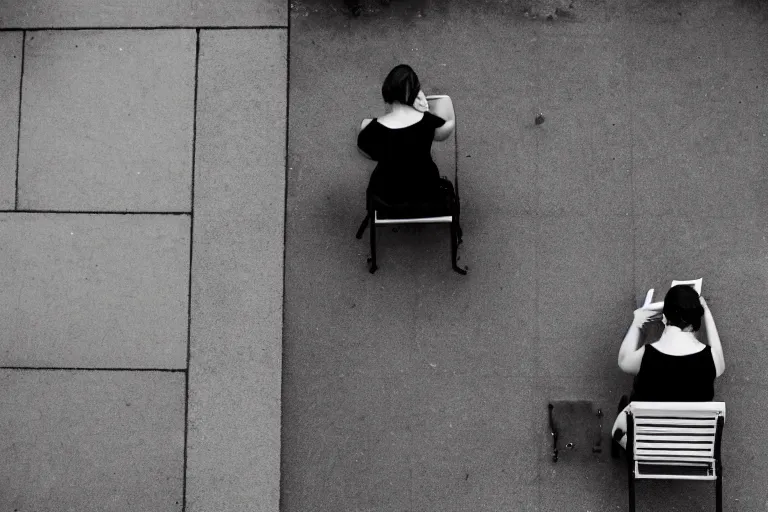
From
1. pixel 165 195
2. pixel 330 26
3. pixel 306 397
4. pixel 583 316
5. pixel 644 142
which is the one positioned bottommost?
pixel 306 397

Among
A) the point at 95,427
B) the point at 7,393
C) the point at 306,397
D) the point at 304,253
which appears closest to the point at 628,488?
the point at 306,397

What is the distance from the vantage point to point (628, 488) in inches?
201

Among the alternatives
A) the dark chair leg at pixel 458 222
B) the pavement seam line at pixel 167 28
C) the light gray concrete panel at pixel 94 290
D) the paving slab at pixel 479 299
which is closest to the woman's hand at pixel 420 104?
the dark chair leg at pixel 458 222

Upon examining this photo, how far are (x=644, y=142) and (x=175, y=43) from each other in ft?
10.4

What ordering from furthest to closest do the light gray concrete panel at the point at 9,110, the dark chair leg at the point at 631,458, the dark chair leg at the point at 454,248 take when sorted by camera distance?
the light gray concrete panel at the point at 9,110 < the dark chair leg at the point at 454,248 < the dark chair leg at the point at 631,458

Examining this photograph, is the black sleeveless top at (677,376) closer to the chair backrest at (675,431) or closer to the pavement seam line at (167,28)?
the chair backrest at (675,431)

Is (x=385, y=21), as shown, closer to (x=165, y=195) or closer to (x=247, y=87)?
(x=247, y=87)

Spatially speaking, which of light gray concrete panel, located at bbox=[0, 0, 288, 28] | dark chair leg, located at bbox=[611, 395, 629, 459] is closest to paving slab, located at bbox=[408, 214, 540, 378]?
dark chair leg, located at bbox=[611, 395, 629, 459]

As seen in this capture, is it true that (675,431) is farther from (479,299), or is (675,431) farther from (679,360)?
(479,299)

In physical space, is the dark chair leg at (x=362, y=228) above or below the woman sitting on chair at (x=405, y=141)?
below

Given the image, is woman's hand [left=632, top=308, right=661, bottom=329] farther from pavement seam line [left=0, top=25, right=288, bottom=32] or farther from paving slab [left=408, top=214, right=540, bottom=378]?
pavement seam line [left=0, top=25, right=288, bottom=32]

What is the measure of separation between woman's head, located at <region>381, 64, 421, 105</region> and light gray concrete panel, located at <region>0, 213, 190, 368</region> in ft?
5.56

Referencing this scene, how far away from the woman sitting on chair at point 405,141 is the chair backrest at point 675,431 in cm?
165

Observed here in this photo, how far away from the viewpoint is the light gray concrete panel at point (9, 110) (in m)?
5.58
